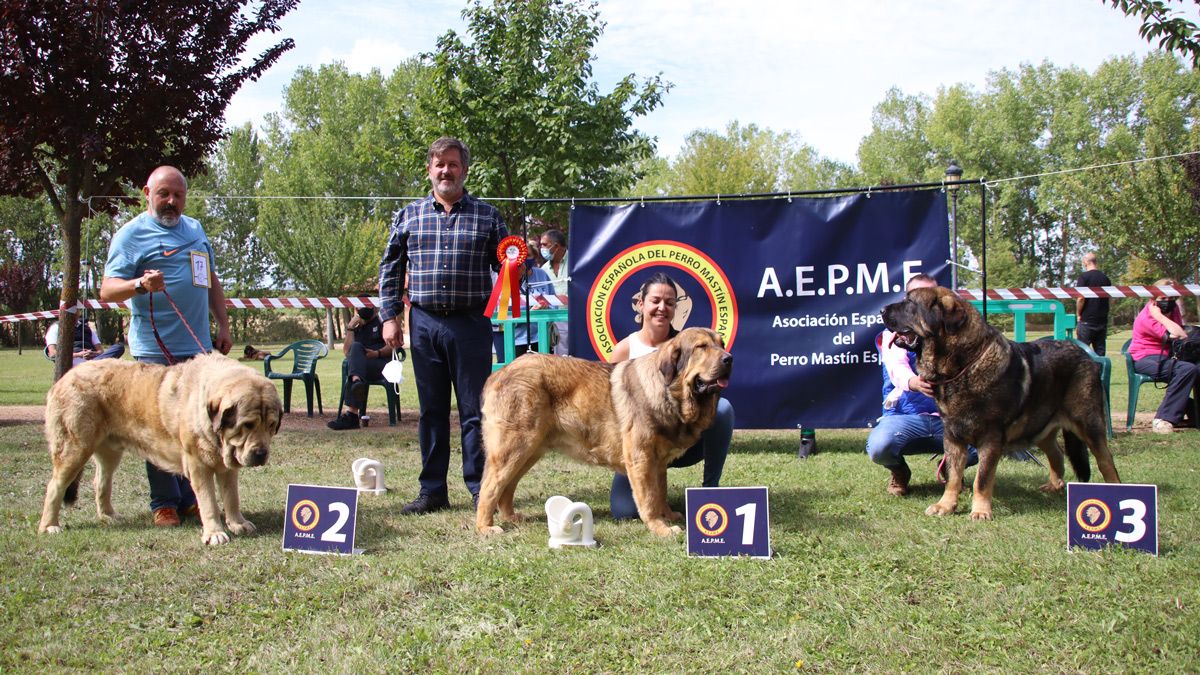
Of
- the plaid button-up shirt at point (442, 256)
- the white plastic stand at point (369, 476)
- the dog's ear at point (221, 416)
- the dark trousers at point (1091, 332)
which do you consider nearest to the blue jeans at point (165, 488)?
the dog's ear at point (221, 416)

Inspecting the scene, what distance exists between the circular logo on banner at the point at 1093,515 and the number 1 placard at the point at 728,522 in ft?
5.36

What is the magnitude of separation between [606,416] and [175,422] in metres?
2.47

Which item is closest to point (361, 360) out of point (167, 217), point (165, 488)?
point (165, 488)

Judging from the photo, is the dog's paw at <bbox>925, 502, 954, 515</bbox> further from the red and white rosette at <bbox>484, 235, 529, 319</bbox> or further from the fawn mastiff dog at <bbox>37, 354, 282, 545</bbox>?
the fawn mastiff dog at <bbox>37, 354, 282, 545</bbox>

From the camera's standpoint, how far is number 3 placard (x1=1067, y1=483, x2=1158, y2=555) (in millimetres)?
4137

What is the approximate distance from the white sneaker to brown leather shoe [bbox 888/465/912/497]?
15.8ft

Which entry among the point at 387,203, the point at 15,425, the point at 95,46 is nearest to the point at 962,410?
the point at 95,46

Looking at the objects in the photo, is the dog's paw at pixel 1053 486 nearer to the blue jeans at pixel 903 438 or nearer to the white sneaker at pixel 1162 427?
the blue jeans at pixel 903 438

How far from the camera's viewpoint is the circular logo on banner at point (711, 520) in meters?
4.23

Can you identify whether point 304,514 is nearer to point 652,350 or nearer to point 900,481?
point 652,350

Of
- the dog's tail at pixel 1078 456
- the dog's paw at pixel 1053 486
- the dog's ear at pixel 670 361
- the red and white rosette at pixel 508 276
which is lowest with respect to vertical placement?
the dog's paw at pixel 1053 486

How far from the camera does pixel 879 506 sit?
552 cm

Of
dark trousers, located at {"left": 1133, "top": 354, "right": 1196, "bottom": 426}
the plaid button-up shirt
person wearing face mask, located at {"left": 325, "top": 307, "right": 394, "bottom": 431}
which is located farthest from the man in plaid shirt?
dark trousers, located at {"left": 1133, "top": 354, "right": 1196, "bottom": 426}

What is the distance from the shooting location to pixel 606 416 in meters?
4.88
